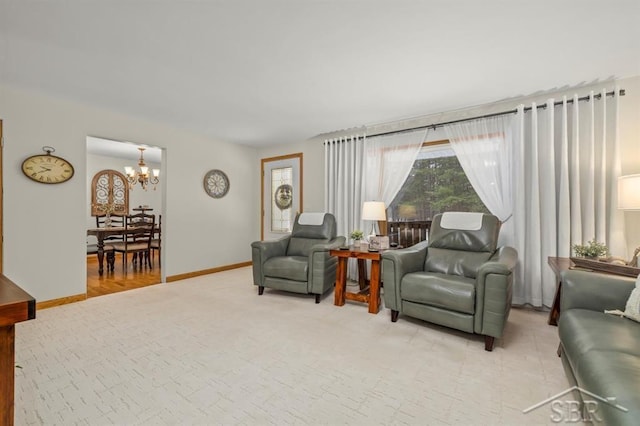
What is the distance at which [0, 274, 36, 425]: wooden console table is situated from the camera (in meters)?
0.80

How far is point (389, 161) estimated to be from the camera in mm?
3773

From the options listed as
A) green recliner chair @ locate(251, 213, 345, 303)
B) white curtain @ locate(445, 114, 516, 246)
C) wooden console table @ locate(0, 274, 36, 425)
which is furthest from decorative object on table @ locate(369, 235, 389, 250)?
wooden console table @ locate(0, 274, 36, 425)

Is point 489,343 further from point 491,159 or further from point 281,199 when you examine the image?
point 281,199

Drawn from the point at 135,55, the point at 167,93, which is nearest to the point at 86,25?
the point at 135,55

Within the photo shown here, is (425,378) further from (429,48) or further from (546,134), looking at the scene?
(546,134)

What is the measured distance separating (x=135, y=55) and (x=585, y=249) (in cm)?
400

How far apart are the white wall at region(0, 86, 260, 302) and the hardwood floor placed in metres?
0.35

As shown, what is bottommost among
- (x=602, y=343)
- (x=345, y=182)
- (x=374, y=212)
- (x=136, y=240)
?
(x=602, y=343)

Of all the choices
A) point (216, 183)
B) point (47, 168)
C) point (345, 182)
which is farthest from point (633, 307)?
point (47, 168)

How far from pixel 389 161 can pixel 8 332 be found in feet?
12.0

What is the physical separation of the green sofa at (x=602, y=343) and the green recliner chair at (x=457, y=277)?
39 cm

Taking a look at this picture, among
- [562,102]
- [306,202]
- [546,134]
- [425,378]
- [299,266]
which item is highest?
[562,102]

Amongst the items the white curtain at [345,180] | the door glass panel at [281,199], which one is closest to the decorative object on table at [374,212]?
the white curtain at [345,180]

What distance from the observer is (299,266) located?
3.11 metres
